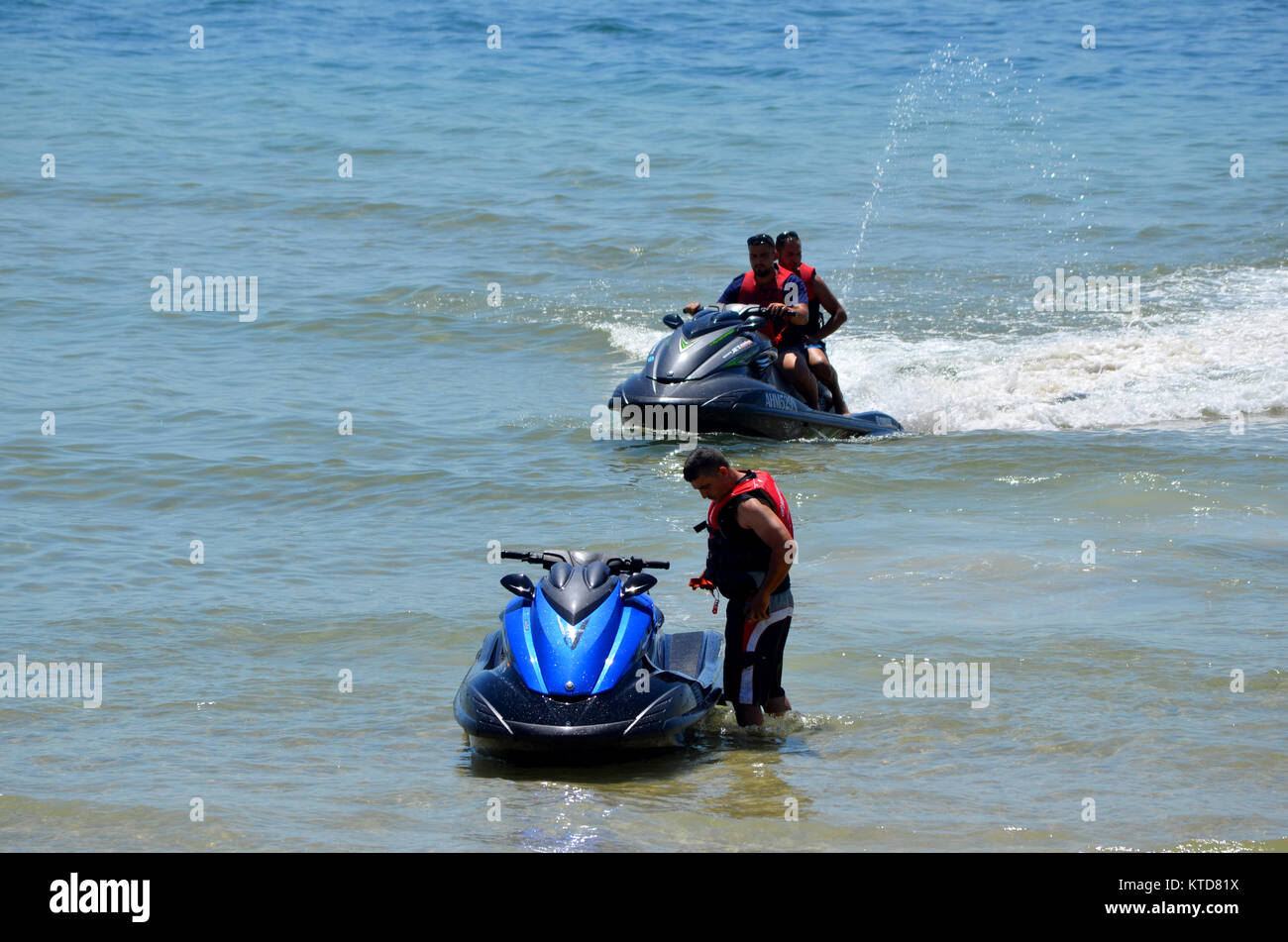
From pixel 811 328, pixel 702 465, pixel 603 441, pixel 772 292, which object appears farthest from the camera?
pixel 603 441

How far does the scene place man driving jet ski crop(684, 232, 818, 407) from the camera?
460 inches

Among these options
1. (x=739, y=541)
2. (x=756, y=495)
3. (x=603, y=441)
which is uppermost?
(x=603, y=441)

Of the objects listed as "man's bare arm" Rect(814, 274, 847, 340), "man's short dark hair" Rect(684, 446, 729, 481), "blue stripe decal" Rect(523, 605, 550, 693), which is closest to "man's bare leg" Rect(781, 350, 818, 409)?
"man's bare arm" Rect(814, 274, 847, 340)

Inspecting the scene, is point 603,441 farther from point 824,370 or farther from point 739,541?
point 739,541

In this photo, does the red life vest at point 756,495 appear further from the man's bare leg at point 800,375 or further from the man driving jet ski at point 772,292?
the man's bare leg at point 800,375

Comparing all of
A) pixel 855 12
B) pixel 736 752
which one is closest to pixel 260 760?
pixel 736 752

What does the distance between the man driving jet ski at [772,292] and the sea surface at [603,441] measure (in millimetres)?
634

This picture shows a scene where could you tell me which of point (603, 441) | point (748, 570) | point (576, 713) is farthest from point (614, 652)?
point (603, 441)

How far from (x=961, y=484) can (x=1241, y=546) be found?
7.16 ft

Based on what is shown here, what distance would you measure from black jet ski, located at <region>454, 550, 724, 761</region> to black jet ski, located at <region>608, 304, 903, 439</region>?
5.19 meters

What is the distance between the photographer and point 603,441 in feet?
41.5

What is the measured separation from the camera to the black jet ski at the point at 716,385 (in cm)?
1191

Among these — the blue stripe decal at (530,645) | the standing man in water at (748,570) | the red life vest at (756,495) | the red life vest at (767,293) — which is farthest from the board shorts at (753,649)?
the red life vest at (767,293)

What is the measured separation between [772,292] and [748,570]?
18.4 feet
